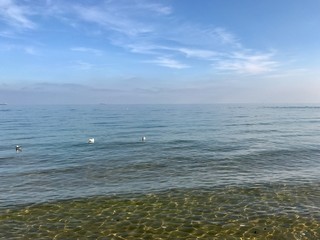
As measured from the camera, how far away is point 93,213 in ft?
62.7

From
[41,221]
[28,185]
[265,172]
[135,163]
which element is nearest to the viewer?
[41,221]

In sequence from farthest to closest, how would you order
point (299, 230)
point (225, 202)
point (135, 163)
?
point (135, 163) < point (225, 202) < point (299, 230)

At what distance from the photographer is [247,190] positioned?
23.3 metres

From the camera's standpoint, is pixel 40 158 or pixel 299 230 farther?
pixel 40 158

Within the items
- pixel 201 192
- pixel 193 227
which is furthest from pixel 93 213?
pixel 201 192

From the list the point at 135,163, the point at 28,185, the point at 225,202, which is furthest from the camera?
the point at 135,163

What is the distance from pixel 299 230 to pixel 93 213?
13.0m

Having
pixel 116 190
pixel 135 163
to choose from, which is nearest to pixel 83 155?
pixel 135 163

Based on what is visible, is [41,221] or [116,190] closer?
[41,221]

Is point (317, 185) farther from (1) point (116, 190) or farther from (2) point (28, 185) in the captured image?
(2) point (28, 185)

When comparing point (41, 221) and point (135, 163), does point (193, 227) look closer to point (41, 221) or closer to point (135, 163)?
point (41, 221)

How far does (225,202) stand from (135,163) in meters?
15.9

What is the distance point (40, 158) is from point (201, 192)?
2499 centimetres

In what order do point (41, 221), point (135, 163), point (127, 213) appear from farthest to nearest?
point (135, 163), point (127, 213), point (41, 221)
